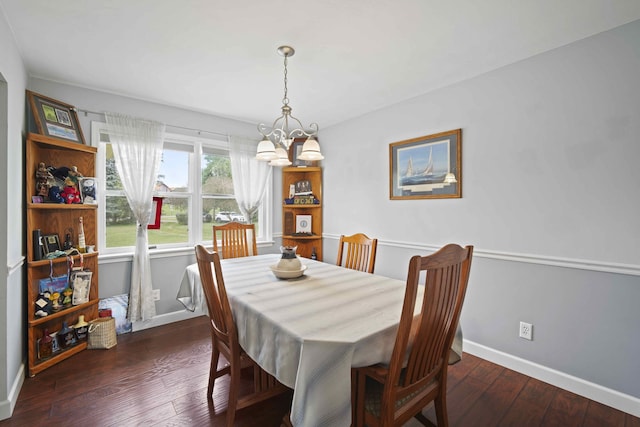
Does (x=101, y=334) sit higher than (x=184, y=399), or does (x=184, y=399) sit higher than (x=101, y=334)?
(x=101, y=334)

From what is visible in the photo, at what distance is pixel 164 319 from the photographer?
307 centimetres

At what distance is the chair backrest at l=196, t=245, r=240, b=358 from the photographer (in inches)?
55.7

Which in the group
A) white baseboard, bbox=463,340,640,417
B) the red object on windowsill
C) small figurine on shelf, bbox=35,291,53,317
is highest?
small figurine on shelf, bbox=35,291,53,317

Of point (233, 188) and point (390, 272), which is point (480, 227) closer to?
point (390, 272)

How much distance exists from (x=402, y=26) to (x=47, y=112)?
2.87 meters

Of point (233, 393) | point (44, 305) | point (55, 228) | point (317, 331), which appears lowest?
point (233, 393)

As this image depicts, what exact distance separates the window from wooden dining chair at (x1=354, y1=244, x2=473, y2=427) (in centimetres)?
278

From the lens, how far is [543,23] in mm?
1744

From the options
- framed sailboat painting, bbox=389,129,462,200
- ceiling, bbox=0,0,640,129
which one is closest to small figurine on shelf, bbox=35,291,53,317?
ceiling, bbox=0,0,640,129

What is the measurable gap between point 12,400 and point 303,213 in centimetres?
312

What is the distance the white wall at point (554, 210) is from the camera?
1761 mm

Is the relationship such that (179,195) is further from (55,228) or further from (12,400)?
(12,400)

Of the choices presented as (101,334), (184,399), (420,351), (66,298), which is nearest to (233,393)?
(184,399)

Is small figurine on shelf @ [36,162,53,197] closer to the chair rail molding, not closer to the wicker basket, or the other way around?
the wicker basket
